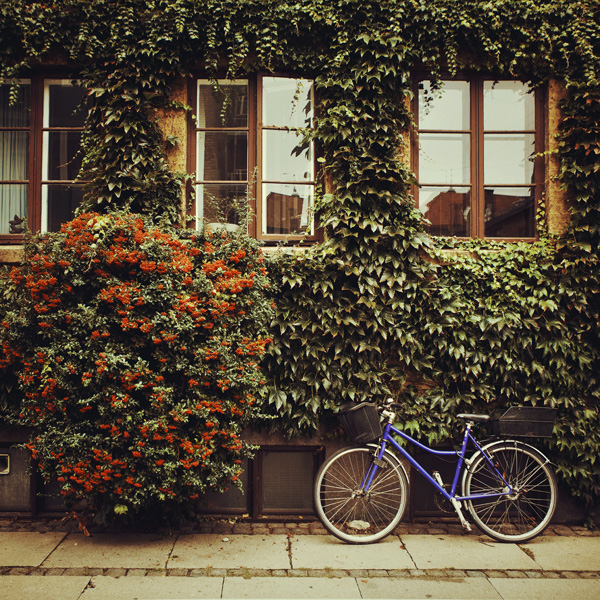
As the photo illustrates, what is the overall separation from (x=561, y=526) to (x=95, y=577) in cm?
448

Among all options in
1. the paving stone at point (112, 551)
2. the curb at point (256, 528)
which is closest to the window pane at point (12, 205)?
the curb at point (256, 528)

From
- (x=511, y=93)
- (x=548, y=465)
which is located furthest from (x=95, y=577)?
(x=511, y=93)

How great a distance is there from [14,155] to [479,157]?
5.35m

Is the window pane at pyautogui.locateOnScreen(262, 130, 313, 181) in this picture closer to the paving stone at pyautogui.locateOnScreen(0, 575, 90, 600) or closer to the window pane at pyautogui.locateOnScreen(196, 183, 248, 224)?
the window pane at pyautogui.locateOnScreen(196, 183, 248, 224)

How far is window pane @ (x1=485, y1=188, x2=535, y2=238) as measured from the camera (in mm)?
5703

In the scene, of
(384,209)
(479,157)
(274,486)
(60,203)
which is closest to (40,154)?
(60,203)

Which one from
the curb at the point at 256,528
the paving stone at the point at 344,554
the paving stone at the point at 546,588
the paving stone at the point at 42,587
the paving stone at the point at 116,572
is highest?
the paving stone at the point at 42,587

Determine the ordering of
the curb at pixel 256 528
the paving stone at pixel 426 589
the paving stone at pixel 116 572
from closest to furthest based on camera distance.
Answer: the paving stone at pixel 426 589 < the paving stone at pixel 116 572 < the curb at pixel 256 528

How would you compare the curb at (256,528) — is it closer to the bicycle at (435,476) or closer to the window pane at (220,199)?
the bicycle at (435,476)

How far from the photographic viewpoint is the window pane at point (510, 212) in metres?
5.70

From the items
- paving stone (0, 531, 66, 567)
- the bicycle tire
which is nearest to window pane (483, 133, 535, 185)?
the bicycle tire

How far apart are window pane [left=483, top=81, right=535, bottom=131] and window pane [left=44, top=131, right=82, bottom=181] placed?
4748 mm

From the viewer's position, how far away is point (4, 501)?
5.19 meters

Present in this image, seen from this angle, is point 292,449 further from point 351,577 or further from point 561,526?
point 561,526
